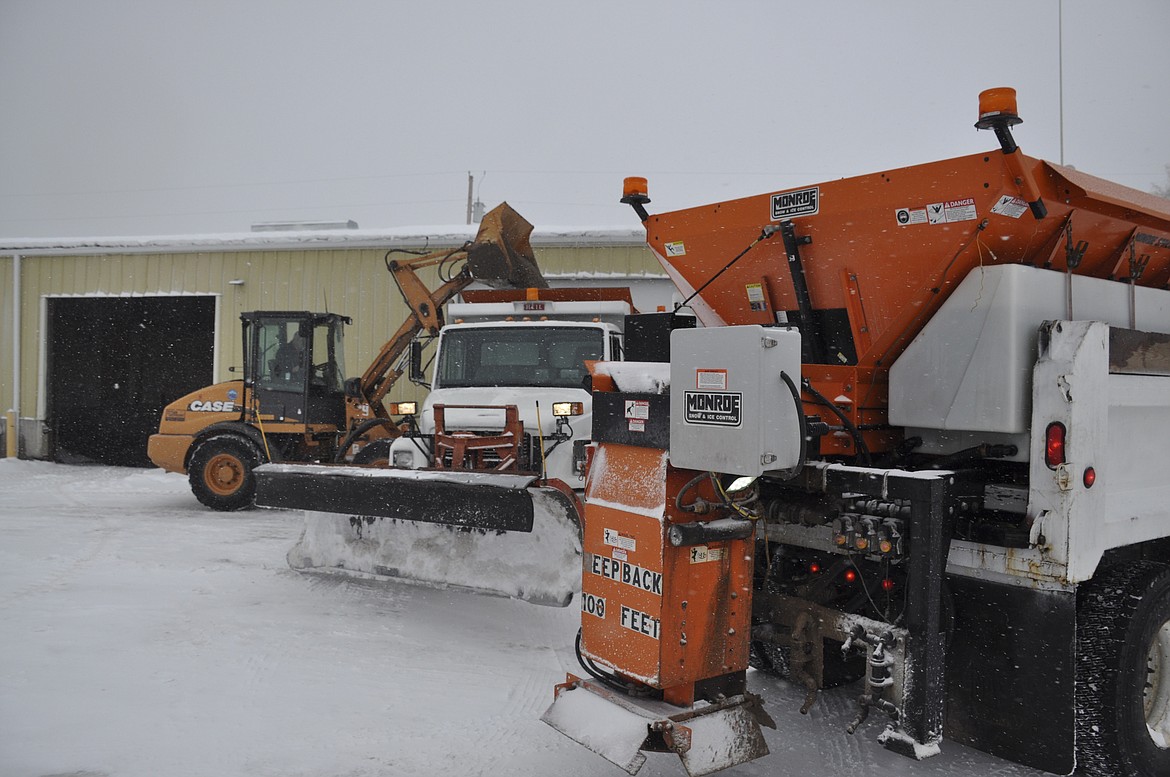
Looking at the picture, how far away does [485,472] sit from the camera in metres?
5.44

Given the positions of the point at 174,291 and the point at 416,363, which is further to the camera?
the point at 174,291

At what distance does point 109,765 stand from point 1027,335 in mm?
3889

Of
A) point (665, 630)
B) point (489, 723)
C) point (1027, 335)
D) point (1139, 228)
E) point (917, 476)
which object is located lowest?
point (489, 723)

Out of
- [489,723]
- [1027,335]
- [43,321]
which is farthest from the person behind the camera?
[43,321]

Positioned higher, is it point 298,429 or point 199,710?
point 298,429

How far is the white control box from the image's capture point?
274 centimetres

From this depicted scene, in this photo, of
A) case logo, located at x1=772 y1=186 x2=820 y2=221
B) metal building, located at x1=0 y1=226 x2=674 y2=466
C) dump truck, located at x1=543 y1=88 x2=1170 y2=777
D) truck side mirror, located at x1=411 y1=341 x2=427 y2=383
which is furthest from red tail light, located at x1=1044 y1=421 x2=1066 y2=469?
metal building, located at x1=0 y1=226 x2=674 y2=466

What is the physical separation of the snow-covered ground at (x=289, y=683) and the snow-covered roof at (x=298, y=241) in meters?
7.54

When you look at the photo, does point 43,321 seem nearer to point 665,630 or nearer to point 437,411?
point 437,411

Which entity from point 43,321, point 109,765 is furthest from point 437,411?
point 43,321

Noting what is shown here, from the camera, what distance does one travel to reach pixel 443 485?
5.12m

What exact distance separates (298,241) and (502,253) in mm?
6764

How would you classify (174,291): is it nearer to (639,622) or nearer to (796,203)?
(796,203)

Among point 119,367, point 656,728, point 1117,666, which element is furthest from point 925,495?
point 119,367
